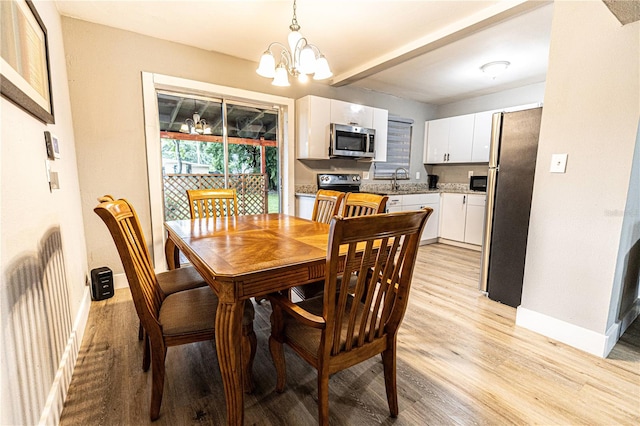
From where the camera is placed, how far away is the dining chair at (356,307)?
880 millimetres

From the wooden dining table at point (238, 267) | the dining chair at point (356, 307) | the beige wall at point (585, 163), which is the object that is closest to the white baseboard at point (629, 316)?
the beige wall at point (585, 163)

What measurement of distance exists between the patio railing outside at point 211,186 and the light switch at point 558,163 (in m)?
3.07

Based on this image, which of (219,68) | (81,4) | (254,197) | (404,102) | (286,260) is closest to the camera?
(286,260)

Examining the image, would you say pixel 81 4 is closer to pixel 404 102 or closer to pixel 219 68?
pixel 219 68

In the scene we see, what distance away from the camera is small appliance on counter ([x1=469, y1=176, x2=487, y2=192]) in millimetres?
4266

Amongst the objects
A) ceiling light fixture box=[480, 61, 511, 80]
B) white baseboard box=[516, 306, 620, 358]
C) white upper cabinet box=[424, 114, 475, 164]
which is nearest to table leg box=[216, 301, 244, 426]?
white baseboard box=[516, 306, 620, 358]

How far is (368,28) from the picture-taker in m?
2.45

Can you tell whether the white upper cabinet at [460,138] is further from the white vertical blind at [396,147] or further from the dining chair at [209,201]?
the dining chair at [209,201]

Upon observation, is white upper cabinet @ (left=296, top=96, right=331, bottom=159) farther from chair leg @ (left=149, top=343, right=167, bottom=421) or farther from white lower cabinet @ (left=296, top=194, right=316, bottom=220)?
chair leg @ (left=149, top=343, right=167, bottom=421)

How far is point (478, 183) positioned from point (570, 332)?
2940 mm

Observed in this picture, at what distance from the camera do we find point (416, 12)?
7.25ft

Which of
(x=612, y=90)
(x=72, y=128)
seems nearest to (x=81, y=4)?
(x=72, y=128)

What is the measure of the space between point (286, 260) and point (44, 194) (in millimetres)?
1267

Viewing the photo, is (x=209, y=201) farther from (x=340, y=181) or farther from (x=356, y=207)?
(x=340, y=181)
